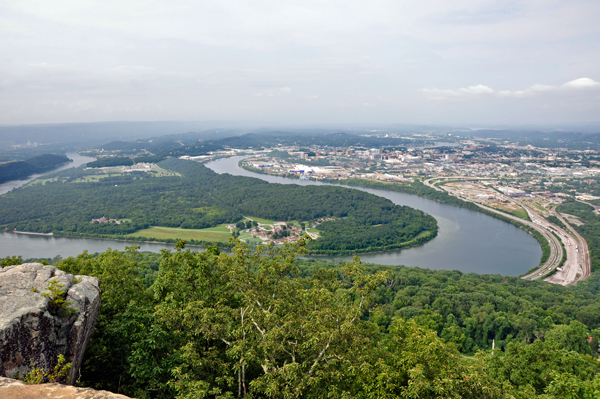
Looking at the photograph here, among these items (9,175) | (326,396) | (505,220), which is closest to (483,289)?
(326,396)

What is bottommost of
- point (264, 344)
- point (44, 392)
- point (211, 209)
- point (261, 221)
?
point (261, 221)

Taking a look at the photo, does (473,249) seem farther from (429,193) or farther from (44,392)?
(44,392)

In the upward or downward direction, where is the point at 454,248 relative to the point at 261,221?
downward

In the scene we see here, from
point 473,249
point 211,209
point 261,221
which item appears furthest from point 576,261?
point 211,209

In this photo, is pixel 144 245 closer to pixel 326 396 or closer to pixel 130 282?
pixel 130 282

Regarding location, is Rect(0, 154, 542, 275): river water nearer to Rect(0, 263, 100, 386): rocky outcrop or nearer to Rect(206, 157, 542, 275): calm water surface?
Rect(206, 157, 542, 275): calm water surface

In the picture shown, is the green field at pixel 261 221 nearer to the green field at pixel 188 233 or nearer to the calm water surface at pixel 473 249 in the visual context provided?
the green field at pixel 188 233
